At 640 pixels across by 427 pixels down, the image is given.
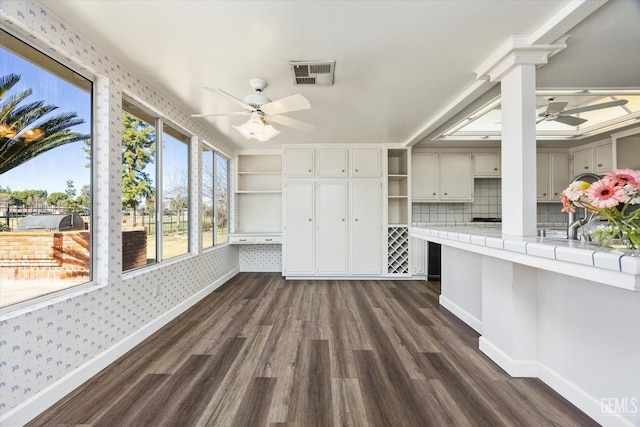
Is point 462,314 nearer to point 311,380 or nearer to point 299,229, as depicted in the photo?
point 311,380

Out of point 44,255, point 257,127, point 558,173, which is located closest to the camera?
point 44,255

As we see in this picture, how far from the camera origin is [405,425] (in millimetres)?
1385

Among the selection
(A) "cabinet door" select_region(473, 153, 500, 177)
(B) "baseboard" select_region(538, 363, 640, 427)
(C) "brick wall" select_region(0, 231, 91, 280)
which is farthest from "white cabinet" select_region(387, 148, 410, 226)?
(C) "brick wall" select_region(0, 231, 91, 280)

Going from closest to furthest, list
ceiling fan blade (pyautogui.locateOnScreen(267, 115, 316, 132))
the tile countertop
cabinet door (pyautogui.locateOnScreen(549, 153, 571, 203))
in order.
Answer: the tile countertop → ceiling fan blade (pyautogui.locateOnScreen(267, 115, 316, 132)) → cabinet door (pyautogui.locateOnScreen(549, 153, 571, 203))

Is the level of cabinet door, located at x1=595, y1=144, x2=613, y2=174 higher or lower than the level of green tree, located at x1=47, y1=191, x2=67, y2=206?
higher

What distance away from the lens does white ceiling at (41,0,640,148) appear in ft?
4.95

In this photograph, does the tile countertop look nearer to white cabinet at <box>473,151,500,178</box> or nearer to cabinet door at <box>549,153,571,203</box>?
white cabinet at <box>473,151,500,178</box>

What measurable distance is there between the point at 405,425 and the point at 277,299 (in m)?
2.28

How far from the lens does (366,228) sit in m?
4.39

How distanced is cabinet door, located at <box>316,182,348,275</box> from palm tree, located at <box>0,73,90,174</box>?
3209mm

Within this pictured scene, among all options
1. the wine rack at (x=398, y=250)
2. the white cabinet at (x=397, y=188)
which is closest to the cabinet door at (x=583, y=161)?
the white cabinet at (x=397, y=188)

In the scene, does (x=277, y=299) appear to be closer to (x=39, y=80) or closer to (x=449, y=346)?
(x=449, y=346)

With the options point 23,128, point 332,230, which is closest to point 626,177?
point 23,128

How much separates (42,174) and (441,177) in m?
4.84
